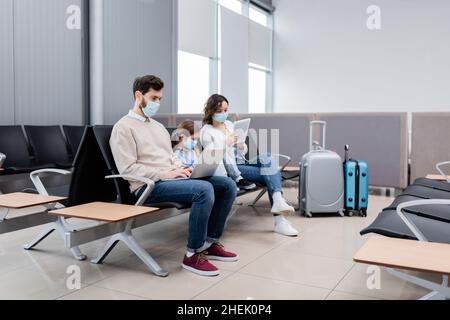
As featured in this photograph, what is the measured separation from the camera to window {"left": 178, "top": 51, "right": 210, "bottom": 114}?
7473 mm

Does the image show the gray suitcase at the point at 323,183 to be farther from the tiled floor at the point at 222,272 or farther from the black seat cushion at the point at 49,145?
the black seat cushion at the point at 49,145

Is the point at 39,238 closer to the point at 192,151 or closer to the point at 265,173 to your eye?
the point at 192,151

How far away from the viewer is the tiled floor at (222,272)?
206 centimetres

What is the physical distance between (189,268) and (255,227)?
119 centimetres

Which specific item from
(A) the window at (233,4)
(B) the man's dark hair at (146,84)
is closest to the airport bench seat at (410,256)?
(B) the man's dark hair at (146,84)

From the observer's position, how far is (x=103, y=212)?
2.09 metres

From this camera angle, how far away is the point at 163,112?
6.73 metres

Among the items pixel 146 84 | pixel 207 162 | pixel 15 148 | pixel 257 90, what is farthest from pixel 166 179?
pixel 257 90

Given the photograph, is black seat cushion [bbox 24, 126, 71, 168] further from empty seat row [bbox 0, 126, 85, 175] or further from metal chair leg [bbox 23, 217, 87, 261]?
metal chair leg [bbox 23, 217, 87, 261]

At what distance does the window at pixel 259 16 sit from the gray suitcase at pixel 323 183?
637 cm
